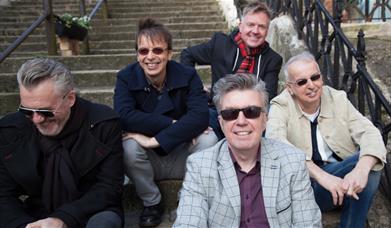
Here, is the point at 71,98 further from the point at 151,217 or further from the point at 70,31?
the point at 70,31

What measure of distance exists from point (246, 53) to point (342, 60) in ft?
2.69

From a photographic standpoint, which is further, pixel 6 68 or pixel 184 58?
pixel 6 68

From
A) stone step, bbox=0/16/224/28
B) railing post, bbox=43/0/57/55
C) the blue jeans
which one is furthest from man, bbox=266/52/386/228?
stone step, bbox=0/16/224/28

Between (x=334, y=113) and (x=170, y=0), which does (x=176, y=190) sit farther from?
(x=170, y=0)

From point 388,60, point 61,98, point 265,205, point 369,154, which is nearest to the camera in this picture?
point 265,205

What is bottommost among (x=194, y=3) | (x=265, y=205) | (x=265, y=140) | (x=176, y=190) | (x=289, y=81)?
(x=176, y=190)

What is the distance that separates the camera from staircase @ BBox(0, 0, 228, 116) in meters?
4.36

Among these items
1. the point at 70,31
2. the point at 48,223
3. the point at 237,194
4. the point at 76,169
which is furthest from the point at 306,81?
the point at 70,31

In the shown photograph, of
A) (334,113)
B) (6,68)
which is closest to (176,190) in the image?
(334,113)

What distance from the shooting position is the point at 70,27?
17.0 ft

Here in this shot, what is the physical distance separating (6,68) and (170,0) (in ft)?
14.0

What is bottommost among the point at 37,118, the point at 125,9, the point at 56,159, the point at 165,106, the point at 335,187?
the point at 335,187

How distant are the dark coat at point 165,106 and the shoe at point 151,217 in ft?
1.24

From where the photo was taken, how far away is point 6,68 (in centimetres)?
480
